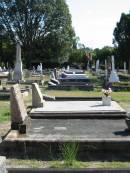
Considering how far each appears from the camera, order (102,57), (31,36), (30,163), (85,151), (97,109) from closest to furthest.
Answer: (30,163) → (85,151) → (97,109) → (31,36) → (102,57)

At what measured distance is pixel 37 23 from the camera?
6575 cm

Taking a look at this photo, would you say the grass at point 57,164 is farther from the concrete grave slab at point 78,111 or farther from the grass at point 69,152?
the concrete grave slab at point 78,111

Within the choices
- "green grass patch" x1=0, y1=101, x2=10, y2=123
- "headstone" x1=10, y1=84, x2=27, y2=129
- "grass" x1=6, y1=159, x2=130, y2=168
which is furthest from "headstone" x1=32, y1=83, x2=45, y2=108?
"grass" x1=6, y1=159, x2=130, y2=168

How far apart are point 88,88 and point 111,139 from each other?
66.7 feet

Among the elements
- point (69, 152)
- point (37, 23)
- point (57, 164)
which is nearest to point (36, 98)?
point (69, 152)

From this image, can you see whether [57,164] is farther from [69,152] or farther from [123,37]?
[123,37]

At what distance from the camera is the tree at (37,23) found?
2547 inches

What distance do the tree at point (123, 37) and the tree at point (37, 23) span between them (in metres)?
7.84

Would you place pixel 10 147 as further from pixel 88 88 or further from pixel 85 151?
pixel 88 88

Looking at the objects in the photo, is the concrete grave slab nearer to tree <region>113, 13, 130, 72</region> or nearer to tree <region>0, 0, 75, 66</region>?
tree <region>0, 0, 75, 66</region>

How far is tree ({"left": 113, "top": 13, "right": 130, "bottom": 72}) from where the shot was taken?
69875 millimetres

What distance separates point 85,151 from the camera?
9.56 meters

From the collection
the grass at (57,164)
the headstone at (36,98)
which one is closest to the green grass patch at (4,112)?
the headstone at (36,98)

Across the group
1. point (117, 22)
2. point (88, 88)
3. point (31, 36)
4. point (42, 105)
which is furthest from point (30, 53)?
point (42, 105)
